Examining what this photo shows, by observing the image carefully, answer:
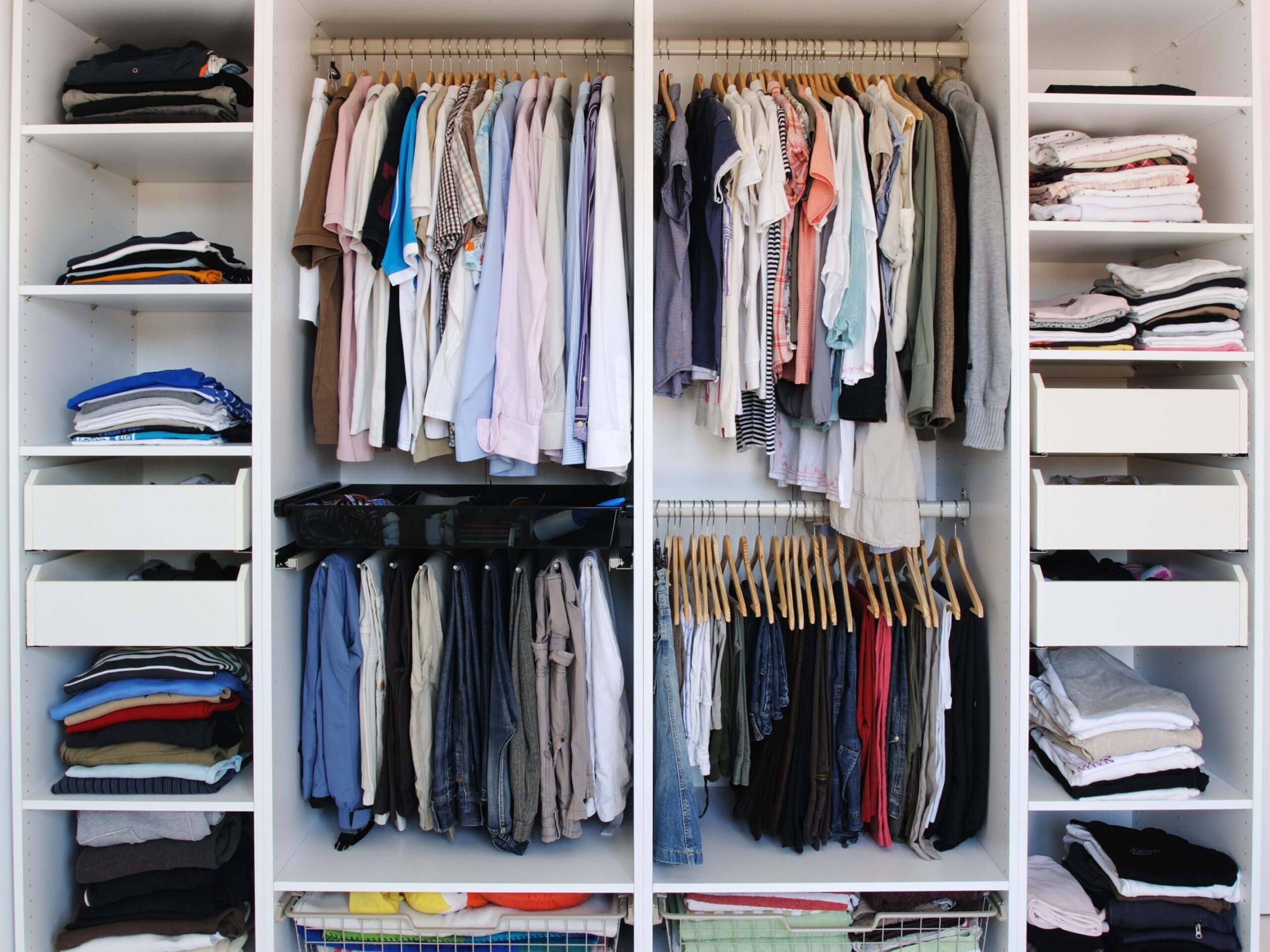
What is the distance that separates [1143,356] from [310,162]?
2.01 m

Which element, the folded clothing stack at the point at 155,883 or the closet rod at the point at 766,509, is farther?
the closet rod at the point at 766,509

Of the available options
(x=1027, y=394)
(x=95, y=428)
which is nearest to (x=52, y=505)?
(x=95, y=428)

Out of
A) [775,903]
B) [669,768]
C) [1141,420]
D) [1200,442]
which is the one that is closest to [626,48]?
[1141,420]

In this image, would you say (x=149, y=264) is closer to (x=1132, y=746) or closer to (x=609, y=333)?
(x=609, y=333)

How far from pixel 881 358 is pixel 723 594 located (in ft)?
2.27

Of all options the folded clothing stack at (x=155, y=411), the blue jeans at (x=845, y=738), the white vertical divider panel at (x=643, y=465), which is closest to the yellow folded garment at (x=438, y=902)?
the white vertical divider panel at (x=643, y=465)

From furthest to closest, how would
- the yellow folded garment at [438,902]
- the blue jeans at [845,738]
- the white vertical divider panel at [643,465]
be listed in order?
the blue jeans at [845,738] → the yellow folded garment at [438,902] → the white vertical divider panel at [643,465]

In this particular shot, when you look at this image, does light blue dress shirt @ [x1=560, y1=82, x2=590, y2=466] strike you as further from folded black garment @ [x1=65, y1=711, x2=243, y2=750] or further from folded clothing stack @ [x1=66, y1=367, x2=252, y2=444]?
folded black garment @ [x1=65, y1=711, x2=243, y2=750]

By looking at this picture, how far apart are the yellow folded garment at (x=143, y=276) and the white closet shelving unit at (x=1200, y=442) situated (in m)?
1.90

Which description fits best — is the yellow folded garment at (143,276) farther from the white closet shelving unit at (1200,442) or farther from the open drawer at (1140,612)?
the open drawer at (1140,612)

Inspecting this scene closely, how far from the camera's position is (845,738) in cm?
198

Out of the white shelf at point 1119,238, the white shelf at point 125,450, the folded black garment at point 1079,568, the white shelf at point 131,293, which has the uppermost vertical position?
the white shelf at point 1119,238

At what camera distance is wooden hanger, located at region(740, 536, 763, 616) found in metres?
1.94

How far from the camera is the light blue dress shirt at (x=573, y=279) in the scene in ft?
6.00
